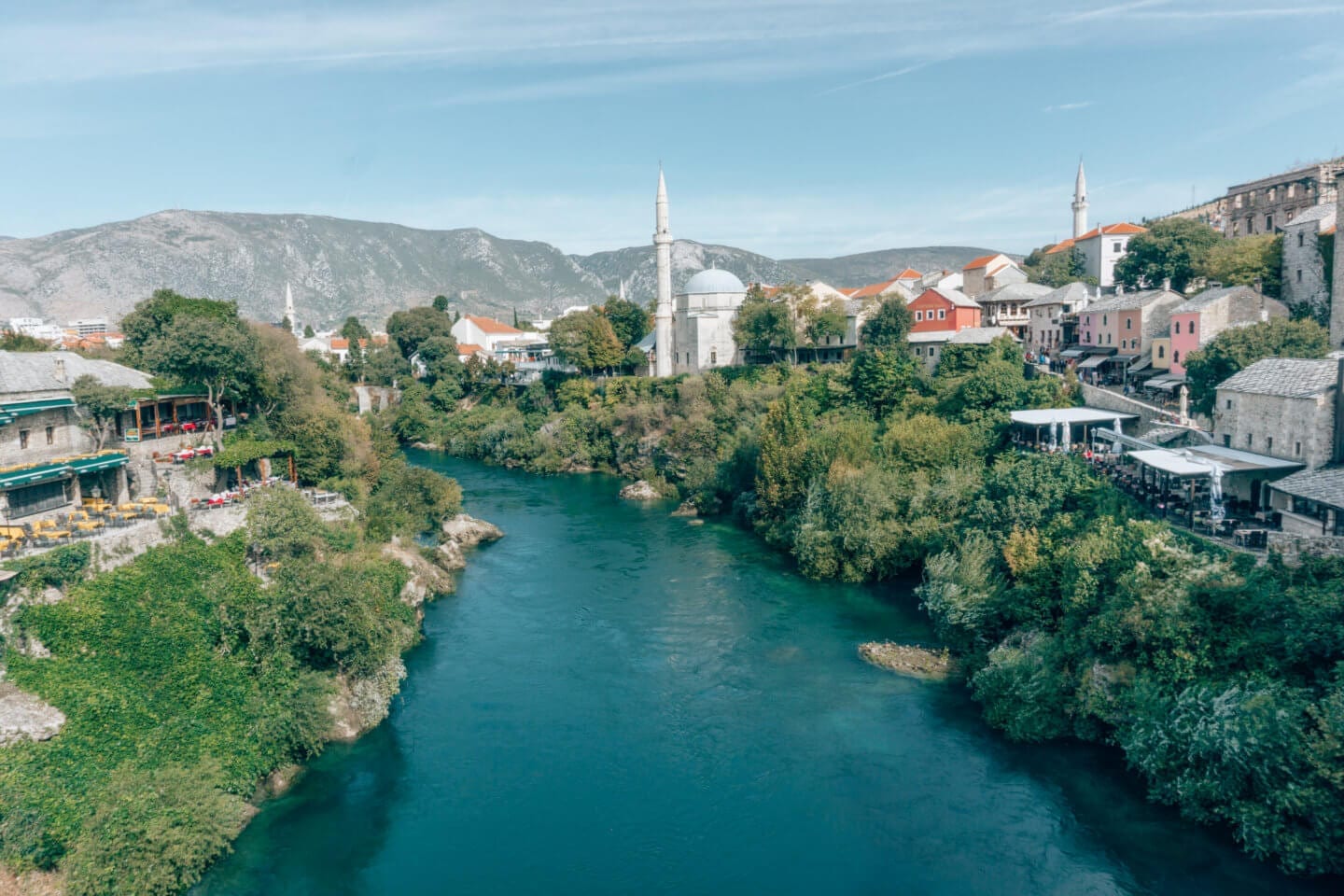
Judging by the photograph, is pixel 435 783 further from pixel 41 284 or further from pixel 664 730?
pixel 41 284

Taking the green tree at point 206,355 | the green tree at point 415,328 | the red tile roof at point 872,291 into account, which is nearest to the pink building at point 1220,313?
the red tile roof at point 872,291

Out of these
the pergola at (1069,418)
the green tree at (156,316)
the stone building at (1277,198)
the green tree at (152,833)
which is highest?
the stone building at (1277,198)

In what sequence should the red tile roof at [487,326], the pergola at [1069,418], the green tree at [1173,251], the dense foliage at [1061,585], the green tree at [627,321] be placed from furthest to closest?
the red tile roof at [487,326] → the green tree at [627,321] → the green tree at [1173,251] → the pergola at [1069,418] → the dense foliage at [1061,585]

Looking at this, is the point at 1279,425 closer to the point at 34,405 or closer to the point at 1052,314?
the point at 1052,314

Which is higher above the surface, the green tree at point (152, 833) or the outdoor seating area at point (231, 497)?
the outdoor seating area at point (231, 497)

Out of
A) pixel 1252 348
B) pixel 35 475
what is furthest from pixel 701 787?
pixel 1252 348

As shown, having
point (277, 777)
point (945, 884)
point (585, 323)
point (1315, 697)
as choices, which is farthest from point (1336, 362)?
point (585, 323)

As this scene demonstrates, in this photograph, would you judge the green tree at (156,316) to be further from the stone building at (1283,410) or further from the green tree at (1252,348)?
the green tree at (1252,348)
